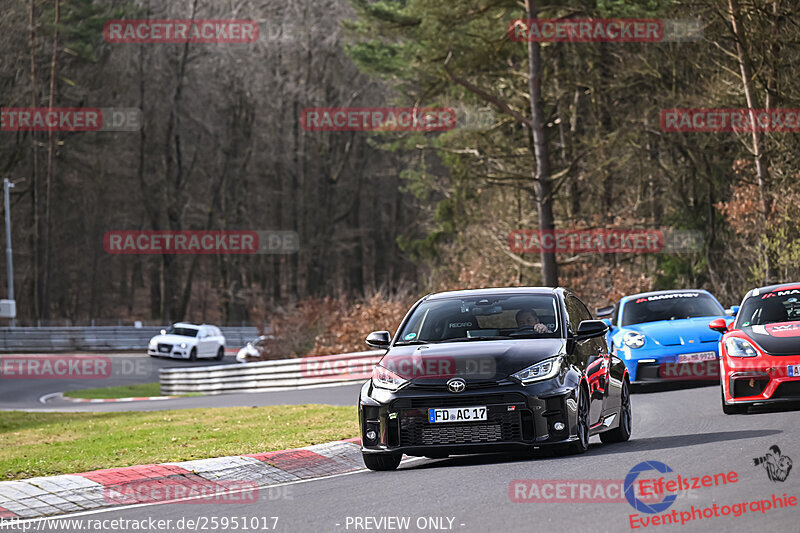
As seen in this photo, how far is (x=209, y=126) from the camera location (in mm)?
68938

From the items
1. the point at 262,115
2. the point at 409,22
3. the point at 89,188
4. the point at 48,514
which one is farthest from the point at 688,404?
the point at 89,188

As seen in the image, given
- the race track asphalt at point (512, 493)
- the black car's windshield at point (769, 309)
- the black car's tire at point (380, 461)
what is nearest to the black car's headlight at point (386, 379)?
the black car's tire at point (380, 461)

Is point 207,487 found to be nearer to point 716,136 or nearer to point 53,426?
point 53,426

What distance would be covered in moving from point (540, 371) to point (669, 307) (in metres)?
10.6

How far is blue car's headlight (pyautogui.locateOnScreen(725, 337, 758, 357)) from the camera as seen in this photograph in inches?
561

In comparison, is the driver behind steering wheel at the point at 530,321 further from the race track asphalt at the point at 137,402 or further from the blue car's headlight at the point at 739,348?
the race track asphalt at the point at 137,402

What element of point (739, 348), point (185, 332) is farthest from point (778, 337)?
point (185, 332)

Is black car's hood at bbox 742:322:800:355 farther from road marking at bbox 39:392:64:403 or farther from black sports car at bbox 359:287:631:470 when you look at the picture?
road marking at bbox 39:392:64:403

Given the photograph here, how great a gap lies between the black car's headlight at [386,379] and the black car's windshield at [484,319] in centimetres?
66

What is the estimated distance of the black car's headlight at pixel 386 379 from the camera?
424 inches

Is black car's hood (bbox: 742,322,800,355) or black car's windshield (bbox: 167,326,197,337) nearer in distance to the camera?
black car's hood (bbox: 742,322,800,355)

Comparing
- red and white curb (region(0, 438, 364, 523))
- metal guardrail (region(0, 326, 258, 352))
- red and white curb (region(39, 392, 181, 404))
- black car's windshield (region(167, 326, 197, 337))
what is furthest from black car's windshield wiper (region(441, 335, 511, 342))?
metal guardrail (region(0, 326, 258, 352))

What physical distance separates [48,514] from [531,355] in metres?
4.18

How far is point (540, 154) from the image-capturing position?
3491cm
